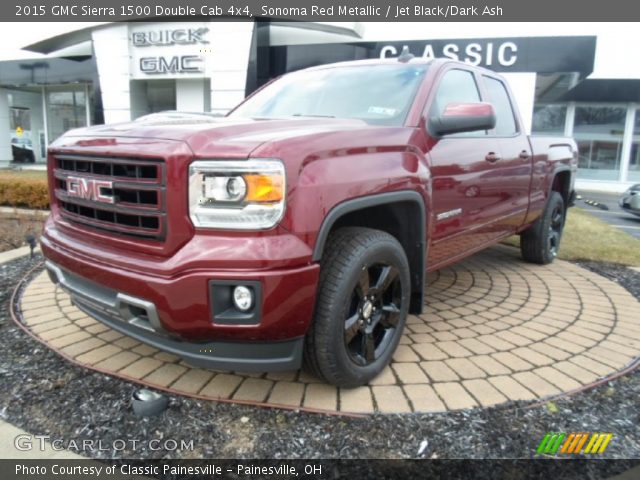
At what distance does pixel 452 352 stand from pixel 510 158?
190 cm

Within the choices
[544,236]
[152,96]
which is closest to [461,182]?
[544,236]

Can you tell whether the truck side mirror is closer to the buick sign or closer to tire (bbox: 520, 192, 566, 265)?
tire (bbox: 520, 192, 566, 265)

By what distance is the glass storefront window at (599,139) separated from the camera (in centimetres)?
2162

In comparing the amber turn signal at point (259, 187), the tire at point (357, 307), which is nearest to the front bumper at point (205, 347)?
the tire at point (357, 307)

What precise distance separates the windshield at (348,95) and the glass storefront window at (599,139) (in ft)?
72.2

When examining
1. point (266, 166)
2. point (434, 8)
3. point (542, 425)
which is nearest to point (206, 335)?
point (266, 166)

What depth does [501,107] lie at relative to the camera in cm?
436

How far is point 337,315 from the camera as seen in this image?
231 cm

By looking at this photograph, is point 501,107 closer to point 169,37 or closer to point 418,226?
point 418,226

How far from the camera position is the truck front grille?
84.4 inches

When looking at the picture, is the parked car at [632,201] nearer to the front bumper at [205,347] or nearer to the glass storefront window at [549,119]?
the glass storefront window at [549,119]

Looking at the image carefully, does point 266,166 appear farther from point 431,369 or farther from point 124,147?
point 431,369

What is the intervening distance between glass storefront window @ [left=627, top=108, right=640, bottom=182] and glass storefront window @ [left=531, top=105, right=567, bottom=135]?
2.95 m

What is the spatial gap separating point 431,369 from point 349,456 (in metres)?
0.96
